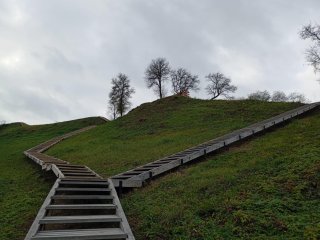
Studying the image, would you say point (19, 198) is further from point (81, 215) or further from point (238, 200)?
point (238, 200)

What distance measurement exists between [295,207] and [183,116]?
27.7m

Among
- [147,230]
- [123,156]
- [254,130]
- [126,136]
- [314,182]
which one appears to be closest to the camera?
[147,230]

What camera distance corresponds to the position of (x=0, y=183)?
16.7 m

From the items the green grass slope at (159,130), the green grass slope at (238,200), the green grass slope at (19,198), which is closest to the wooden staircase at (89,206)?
the green grass slope at (238,200)

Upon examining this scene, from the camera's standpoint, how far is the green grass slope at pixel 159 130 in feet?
72.3

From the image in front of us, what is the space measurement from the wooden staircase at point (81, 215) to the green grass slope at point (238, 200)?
687 millimetres

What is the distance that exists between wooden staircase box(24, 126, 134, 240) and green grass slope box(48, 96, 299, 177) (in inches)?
236

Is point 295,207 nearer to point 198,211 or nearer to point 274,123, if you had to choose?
point 198,211

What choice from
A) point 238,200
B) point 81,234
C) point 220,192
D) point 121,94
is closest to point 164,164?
point 220,192

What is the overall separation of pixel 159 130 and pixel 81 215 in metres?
22.7

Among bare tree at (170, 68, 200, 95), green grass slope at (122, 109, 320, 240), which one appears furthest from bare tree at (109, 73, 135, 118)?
green grass slope at (122, 109, 320, 240)

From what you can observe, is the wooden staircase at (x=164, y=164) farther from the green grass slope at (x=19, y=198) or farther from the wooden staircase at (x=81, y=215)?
the green grass slope at (x=19, y=198)

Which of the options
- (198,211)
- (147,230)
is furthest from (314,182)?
(147,230)

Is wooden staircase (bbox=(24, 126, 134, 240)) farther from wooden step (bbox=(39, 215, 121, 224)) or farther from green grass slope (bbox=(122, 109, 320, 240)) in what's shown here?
green grass slope (bbox=(122, 109, 320, 240))
